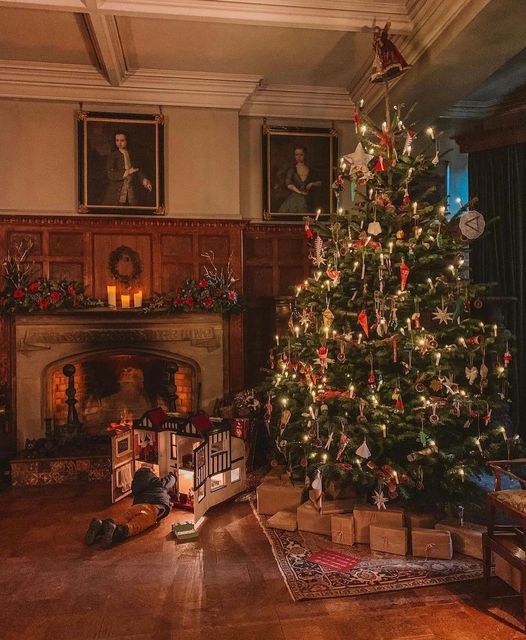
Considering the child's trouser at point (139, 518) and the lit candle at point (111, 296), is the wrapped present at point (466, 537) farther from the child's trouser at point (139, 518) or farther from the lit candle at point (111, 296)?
the lit candle at point (111, 296)

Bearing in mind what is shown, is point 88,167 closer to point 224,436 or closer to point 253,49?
point 253,49

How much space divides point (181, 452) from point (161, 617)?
163 cm

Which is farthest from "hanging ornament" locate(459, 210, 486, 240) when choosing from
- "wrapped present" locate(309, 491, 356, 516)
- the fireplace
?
the fireplace

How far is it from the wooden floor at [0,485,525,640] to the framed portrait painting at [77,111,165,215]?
325cm

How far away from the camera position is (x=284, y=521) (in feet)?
12.4

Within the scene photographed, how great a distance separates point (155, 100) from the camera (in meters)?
5.50

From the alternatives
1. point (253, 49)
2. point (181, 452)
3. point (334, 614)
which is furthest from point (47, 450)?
point (253, 49)

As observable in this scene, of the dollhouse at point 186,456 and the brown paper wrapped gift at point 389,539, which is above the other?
the dollhouse at point 186,456

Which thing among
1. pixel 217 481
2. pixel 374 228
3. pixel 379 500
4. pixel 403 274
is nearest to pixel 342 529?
pixel 379 500

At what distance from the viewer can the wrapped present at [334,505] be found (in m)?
3.69

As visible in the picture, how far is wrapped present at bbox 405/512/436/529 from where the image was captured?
11.3 ft

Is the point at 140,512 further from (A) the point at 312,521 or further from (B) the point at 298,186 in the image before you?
(B) the point at 298,186

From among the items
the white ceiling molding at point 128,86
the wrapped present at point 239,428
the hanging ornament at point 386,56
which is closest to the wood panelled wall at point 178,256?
the wrapped present at point 239,428

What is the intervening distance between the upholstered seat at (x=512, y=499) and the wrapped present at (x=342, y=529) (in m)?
0.98
